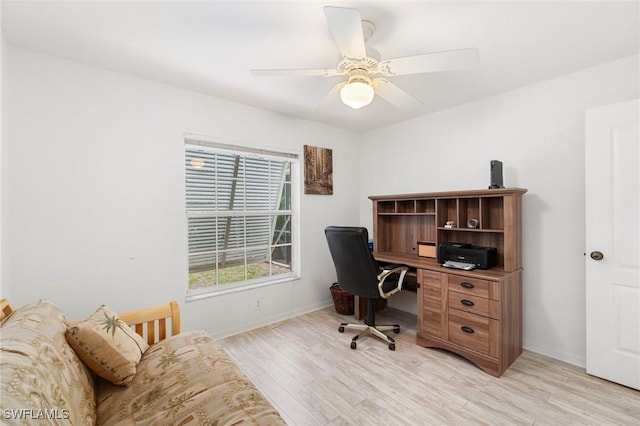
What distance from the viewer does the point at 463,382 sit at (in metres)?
2.17

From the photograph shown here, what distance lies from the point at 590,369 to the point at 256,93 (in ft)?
12.1

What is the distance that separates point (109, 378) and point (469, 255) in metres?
2.74

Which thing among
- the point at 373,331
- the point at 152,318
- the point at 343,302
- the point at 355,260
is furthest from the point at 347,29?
the point at 343,302

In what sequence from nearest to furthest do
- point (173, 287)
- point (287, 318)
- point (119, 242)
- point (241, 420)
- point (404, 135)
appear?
point (241, 420) → point (119, 242) → point (173, 287) → point (287, 318) → point (404, 135)

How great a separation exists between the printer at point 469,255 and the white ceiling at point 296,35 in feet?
4.98

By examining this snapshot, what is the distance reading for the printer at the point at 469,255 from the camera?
2.56 meters

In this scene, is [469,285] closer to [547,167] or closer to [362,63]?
[547,167]

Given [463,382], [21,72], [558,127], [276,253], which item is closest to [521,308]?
[463,382]

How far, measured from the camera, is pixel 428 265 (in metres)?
2.79

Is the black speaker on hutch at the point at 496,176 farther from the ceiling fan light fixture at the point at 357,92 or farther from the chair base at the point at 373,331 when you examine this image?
the chair base at the point at 373,331

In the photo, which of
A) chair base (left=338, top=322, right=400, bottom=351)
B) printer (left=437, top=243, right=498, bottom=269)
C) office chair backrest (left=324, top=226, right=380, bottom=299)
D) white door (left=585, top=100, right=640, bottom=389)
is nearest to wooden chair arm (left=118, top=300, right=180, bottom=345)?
office chair backrest (left=324, top=226, right=380, bottom=299)

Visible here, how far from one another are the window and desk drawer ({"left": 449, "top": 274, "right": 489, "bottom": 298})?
6.23 ft

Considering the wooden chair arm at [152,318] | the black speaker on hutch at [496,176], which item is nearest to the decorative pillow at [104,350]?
the wooden chair arm at [152,318]

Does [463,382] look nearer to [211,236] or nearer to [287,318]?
[287,318]
